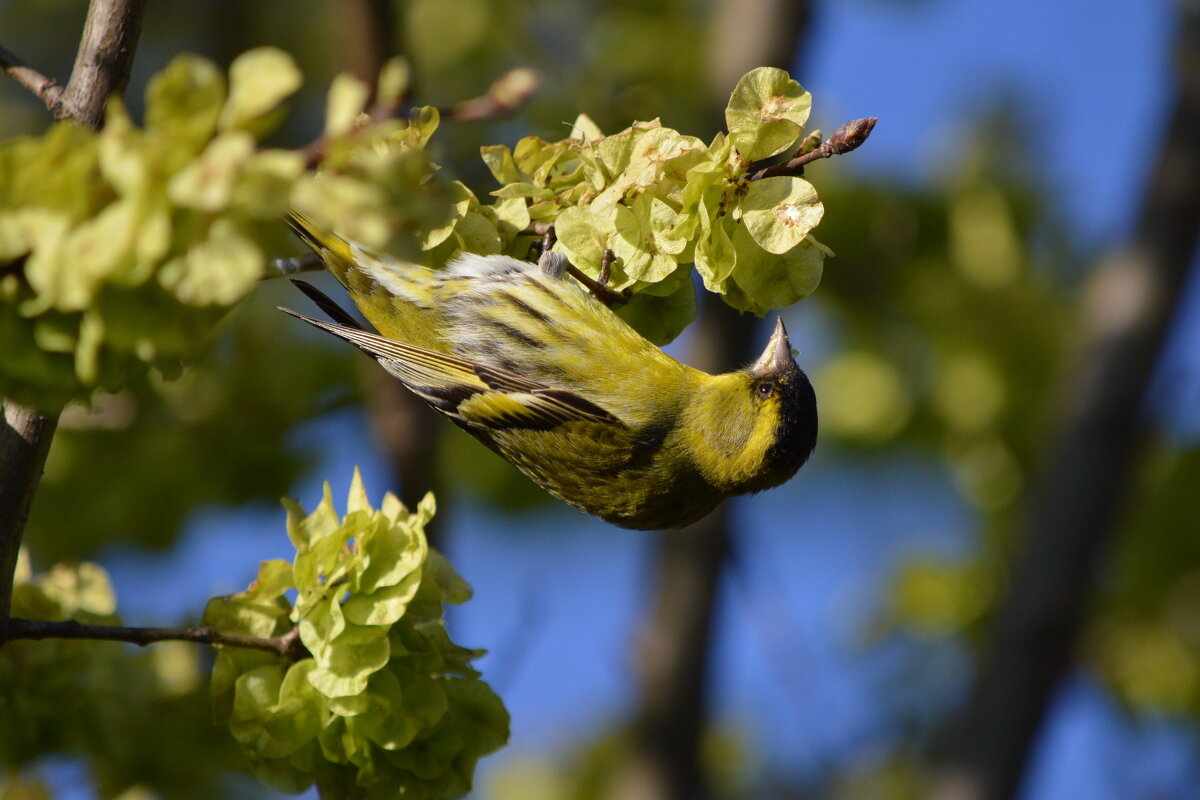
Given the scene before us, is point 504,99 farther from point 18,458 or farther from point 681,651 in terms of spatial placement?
point 681,651

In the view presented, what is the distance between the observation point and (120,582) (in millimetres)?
4445

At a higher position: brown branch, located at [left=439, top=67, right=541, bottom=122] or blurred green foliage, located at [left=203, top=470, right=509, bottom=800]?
brown branch, located at [left=439, top=67, right=541, bottom=122]

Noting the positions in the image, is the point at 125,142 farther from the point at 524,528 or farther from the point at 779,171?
the point at 524,528

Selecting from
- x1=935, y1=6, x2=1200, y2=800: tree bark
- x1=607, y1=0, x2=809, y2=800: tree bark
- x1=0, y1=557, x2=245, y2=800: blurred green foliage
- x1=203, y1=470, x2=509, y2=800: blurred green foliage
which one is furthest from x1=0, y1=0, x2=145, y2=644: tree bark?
x1=935, y1=6, x2=1200, y2=800: tree bark

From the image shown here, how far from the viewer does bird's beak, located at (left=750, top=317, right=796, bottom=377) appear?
117 inches

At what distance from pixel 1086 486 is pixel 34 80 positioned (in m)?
3.72

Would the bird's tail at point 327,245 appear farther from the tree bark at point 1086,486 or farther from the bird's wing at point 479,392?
the tree bark at point 1086,486

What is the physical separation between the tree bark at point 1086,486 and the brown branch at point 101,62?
3655mm

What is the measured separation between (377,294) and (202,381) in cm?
136

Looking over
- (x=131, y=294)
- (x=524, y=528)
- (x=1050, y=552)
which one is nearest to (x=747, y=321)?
(x=1050, y=552)

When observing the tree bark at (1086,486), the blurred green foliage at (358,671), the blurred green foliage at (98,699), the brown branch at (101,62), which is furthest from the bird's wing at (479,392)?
the tree bark at (1086,486)

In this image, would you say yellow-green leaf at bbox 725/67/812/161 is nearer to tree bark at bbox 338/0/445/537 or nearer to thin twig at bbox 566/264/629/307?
thin twig at bbox 566/264/629/307

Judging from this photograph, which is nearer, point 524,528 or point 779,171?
point 779,171

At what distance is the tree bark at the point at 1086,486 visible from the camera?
4305mm
